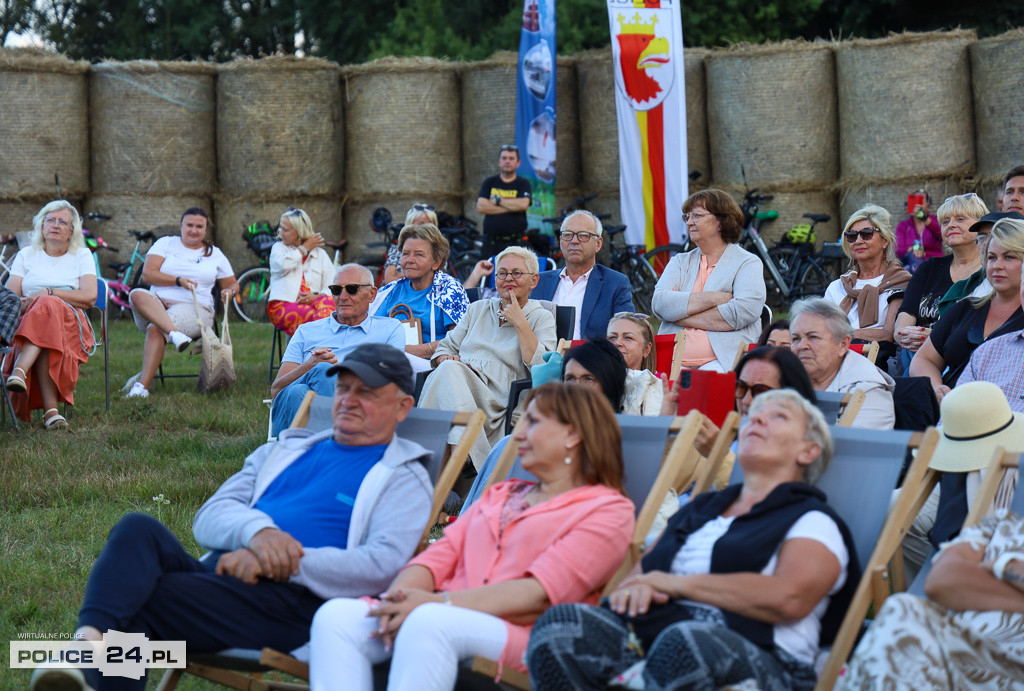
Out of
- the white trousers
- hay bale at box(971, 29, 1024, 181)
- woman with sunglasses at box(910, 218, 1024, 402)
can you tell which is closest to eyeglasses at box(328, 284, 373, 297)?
woman with sunglasses at box(910, 218, 1024, 402)

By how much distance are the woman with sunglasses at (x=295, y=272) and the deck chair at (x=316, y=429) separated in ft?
15.8

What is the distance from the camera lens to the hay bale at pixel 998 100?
10508 mm

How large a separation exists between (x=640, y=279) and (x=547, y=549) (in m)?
8.95

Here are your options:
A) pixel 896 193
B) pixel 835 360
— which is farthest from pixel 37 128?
pixel 835 360

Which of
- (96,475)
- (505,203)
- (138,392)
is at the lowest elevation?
(96,475)

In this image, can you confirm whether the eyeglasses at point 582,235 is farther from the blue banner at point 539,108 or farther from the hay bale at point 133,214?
the hay bale at point 133,214

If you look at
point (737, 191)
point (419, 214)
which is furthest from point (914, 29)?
point (419, 214)

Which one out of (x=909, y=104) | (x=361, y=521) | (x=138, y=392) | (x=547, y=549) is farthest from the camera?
(x=909, y=104)

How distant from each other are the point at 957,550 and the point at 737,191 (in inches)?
369

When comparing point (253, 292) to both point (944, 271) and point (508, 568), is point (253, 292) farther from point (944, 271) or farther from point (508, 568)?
point (508, 568)

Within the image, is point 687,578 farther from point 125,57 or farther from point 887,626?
point 125,57

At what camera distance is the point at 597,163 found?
12.3m

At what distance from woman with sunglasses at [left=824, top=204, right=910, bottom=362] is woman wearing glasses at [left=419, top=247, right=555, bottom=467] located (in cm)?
158

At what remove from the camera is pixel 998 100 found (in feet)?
35.2
